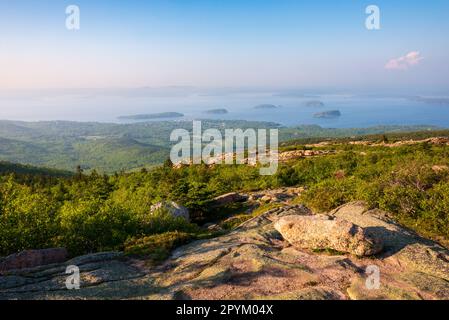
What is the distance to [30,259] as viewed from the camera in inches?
686

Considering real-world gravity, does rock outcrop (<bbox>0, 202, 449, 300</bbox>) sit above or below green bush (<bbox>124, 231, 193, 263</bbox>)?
above

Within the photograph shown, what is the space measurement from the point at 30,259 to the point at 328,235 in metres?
14.1

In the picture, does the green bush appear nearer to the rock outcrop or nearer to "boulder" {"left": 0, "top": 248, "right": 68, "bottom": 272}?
the rock outcrop

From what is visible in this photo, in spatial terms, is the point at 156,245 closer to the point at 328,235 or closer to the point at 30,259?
the point at 30,259

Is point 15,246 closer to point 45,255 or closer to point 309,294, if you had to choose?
point 45,255

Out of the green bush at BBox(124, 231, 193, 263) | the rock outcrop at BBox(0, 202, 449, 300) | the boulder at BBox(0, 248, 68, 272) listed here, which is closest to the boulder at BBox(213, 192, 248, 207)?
the green bush at BBox(124, 231, 193, 263)

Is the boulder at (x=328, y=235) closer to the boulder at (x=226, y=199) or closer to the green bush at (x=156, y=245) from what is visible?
the green bush at (x=156, y=245)

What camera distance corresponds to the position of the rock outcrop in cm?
1289

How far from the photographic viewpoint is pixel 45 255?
17859 mm

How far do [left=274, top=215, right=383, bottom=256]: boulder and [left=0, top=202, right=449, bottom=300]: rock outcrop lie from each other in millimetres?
385

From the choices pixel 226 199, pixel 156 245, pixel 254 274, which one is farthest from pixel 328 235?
pixel 226 199
